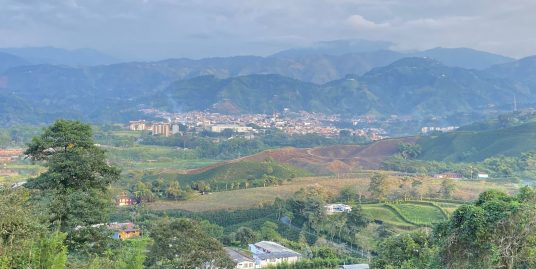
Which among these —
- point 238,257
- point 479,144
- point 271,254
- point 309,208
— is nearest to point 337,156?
point 479,144

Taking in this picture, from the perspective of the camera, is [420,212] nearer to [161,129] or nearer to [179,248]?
[179,248]

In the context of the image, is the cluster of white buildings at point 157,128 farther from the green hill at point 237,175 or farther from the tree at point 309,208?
the tree at point 309,208

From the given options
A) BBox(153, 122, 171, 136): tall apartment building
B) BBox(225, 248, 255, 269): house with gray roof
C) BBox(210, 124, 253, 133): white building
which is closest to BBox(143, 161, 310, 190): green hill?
BBox(225, 248, 255, 269): house with gray roof

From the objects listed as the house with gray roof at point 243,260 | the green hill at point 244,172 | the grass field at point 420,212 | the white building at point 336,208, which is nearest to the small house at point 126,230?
the house with gray roof at point 243,260

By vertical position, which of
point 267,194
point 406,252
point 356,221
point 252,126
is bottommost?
point 267,194

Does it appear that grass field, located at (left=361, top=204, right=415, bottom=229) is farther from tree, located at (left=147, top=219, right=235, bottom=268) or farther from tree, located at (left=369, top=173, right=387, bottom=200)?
tree, located at (left=147, top=219, right=235, bottom=268)

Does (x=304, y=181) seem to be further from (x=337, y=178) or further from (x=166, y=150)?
(x=166, y=150)

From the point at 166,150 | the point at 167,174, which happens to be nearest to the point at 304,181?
the point at 167,174
